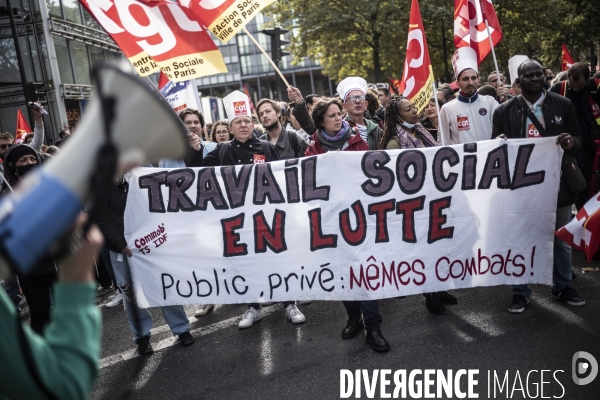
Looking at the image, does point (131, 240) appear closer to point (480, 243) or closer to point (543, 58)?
point (480, 243)

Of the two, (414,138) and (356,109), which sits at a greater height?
(356,109)

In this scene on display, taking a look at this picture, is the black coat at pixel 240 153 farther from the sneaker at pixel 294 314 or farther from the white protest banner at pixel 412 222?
the sneaker at pixel 294 314

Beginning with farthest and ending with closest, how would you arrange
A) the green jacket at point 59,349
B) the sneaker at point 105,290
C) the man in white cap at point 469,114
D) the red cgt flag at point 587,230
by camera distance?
1. the sneaker at point 105,290
2. the man in white cap at point 469,114
3. the red cgt flag at point 587,230
4. the green jacket at point 59,349

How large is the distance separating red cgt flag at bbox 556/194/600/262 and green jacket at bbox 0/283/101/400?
337 centimetres

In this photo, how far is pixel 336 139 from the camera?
4605 mm

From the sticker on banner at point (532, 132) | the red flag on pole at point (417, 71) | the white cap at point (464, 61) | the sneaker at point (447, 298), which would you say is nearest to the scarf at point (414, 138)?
the red flag on pole at point (417, 71)

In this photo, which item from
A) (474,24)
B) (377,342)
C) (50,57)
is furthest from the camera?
(50,57)

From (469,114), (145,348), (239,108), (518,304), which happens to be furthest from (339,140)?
(145,348)

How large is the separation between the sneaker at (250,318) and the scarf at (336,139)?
5.26 ft

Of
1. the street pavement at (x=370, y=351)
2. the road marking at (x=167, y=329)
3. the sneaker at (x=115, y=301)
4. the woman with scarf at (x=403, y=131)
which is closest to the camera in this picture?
the street pavement at (x=370, y=351)

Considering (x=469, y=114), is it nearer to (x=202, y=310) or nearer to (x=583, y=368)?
(x=583, y=368)

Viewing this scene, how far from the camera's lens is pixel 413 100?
532 centimetres

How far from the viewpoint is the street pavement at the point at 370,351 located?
353 cm

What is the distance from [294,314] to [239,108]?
2.10 m
